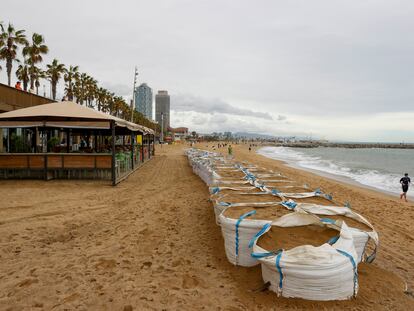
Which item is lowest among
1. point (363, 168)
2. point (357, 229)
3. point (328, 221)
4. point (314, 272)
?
point (363, 168)

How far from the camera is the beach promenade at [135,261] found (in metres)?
3.16

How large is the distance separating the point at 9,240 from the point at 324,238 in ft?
16.3

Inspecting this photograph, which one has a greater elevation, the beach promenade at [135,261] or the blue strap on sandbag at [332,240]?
the blue strap on sandbag at [332,240]

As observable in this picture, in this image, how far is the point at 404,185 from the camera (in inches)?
476

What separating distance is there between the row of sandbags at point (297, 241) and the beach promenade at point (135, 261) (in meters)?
0.17

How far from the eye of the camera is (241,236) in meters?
3.78

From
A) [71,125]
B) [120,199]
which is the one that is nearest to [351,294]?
[120,199]

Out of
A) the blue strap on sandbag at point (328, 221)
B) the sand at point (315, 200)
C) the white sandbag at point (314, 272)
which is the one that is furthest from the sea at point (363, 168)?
the white sandbag at point (314, 272)

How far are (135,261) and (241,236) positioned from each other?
163 cm

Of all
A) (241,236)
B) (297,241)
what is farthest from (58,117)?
(297,241)

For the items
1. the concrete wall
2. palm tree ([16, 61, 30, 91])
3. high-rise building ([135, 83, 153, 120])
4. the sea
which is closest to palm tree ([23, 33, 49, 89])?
palm tree ([16, 61, 30, 91])

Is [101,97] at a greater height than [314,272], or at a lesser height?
greater

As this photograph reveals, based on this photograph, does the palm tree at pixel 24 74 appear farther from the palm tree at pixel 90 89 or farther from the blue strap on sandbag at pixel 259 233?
the blue strap on sandbag at pixel 259 233

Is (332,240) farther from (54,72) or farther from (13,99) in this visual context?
(54,72)
